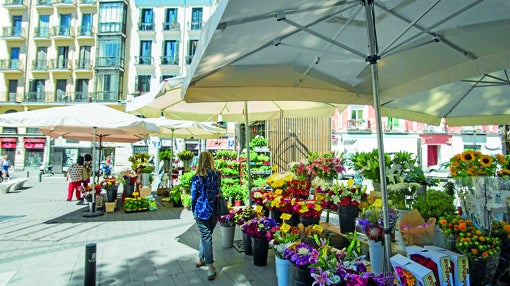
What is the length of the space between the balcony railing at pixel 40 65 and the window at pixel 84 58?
342cm

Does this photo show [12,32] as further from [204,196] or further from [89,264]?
[204,196]

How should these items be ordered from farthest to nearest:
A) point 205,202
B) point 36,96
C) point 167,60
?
point 167,60, point 36,96, point 205,202

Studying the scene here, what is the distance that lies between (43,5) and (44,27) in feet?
7.14

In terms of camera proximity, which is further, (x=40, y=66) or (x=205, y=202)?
(x=40, y=66)

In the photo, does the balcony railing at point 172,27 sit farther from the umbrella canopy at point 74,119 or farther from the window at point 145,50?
the umbrella canopy at point 74,119

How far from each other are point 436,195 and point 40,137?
33.4 meters

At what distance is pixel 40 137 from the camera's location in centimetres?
2744

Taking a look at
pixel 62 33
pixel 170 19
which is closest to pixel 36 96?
pixel 62 33

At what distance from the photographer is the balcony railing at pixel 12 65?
93.9 ft

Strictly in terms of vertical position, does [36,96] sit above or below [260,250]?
above

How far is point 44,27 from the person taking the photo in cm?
2905

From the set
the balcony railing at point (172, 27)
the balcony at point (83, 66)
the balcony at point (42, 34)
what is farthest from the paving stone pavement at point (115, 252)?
the balcony at point (42, 34)

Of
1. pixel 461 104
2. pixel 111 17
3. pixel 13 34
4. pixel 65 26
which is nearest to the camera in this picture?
pixel 461 104

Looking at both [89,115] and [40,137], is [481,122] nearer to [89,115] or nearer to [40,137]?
[89,115]
